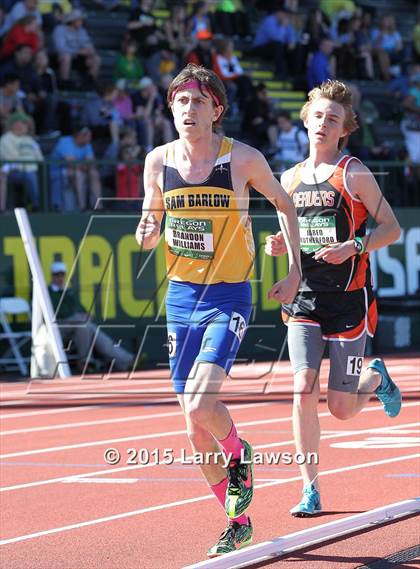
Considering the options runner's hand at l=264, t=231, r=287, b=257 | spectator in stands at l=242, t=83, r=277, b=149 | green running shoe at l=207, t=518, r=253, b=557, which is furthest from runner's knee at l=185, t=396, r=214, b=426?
spectator in stands at l=242, t=83, r=277, b=149

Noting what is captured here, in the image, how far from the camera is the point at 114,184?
17719 millimetres

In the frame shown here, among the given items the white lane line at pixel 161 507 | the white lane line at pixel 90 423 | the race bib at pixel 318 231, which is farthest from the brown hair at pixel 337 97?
the white lane line at pixel 90 423

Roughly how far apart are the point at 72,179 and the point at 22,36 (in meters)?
3.16

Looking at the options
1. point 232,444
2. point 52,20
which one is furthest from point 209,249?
point 52,20

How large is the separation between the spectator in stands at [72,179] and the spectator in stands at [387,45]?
10.8 m

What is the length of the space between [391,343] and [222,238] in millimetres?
14893

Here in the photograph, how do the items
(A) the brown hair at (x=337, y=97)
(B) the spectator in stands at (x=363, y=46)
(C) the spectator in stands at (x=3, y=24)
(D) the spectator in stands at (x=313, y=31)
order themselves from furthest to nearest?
(B) the spectator in stands at (x=363, y=46) < (D) the spectator in stands at (x=313, y=31) < (C) the spectator in stands at (x=3, y=24) < (A) the brown hair at (x=337, y=97)

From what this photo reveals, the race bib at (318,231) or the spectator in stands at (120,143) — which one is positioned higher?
the race bib at (318,231)

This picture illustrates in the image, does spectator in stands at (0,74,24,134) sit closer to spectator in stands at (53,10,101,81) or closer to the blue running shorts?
spectator in stands at (53,10,101,81)

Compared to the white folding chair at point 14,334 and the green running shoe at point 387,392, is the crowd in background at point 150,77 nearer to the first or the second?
the white folding chair at point 14,334

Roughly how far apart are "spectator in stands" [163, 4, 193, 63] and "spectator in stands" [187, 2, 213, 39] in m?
0.11

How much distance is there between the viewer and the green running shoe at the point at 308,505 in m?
7.16

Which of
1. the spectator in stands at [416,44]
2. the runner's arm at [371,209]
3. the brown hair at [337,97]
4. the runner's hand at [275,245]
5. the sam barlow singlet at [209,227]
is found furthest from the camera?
the spectator in stands at [416,44]

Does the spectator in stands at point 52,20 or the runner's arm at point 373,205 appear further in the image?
the spectator in stands at point 52,20
